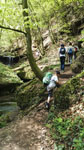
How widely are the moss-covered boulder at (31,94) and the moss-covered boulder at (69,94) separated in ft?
6.01

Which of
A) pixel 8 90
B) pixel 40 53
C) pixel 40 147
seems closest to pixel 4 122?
pixel 40 147

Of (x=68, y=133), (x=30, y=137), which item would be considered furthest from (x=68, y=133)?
(x=30, y=137)

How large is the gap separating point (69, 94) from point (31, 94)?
10.5 ft

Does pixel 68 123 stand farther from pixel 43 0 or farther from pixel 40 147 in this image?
pixel 43 0

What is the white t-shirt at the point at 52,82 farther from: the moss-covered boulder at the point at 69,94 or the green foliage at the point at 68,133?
the green foliage at the point at 68,133

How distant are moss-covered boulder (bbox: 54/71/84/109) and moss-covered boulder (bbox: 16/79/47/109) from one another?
1.83 metres

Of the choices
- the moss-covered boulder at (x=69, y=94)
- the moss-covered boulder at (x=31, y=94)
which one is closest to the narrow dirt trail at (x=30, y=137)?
the moss-covered boulder at (x=69, y=94)

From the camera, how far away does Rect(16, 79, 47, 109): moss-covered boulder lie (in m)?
7.33

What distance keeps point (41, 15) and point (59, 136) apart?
1777 cm

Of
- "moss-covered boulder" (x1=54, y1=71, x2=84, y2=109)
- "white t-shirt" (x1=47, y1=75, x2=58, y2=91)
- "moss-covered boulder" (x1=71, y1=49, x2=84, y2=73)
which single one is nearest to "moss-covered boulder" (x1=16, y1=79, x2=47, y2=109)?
"white t-shirt" (x1=47, y1=75, x2=58, y2=91)

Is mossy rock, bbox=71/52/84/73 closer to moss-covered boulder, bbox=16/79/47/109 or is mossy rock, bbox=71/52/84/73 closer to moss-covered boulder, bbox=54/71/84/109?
moss-covered boulder, bbox=16/79/47/109

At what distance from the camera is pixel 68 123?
4.06m

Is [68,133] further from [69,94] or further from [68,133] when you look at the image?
[69,94]

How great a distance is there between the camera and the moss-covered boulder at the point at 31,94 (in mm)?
7329
